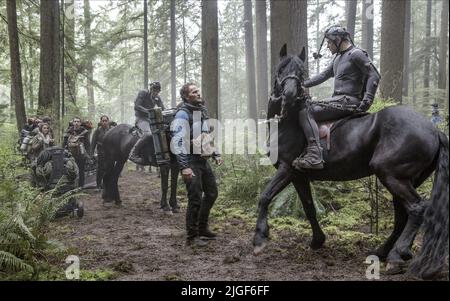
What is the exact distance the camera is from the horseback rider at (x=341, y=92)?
539cm

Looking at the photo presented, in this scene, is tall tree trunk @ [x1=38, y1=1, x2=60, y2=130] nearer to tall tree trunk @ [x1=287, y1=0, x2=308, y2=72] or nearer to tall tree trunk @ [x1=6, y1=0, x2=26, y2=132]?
tall tree trunk @ [x1=6, y1=0, x2=26, y2=132]

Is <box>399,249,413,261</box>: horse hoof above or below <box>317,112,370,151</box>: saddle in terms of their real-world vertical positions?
below

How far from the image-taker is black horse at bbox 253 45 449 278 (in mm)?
4016

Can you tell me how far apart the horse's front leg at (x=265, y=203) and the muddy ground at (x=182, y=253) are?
A: 0.89 feet

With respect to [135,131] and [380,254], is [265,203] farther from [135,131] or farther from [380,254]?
[135,131]

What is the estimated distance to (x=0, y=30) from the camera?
16.7 m

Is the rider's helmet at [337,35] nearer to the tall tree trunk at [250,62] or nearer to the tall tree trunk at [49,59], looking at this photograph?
the tall tree trunk at [49,59]

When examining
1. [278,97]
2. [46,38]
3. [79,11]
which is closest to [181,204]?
[278,97]

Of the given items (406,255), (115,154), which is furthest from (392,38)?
(406,255)

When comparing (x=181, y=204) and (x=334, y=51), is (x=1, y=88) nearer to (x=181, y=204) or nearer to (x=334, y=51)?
(x=181, y=204)

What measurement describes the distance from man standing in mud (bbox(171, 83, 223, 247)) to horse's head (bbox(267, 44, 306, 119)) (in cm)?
141

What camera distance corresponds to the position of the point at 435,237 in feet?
12.6

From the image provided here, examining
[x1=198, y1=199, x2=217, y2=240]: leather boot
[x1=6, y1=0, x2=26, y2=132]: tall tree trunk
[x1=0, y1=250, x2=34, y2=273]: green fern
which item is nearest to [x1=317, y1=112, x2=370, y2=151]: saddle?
[x1=198, y1=199, x2=217, y2=240]: leather boot

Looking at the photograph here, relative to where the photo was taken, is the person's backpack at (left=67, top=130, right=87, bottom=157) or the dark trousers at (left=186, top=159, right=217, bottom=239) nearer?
the dark trousers at (left=186, top=159, right=217, bottom=239)
